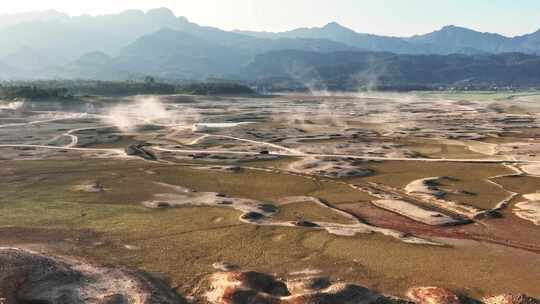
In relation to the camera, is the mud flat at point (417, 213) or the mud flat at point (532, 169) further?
the mud flat at point (532, 169)

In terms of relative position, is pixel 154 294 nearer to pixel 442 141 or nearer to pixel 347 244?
pixel 347 244

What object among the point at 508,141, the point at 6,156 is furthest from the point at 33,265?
the point at 508,141

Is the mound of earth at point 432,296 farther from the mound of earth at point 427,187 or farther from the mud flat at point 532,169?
the mud flat at point 532,169

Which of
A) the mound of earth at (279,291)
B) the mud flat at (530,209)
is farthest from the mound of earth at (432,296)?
the mud flat at (530,209)

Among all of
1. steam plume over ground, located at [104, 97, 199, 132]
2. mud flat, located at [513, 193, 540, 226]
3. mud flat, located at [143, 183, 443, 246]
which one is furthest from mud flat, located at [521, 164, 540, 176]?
steam plume over ground, located at [104, 97, 199, 132]

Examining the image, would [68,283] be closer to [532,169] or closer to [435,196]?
[435,196]

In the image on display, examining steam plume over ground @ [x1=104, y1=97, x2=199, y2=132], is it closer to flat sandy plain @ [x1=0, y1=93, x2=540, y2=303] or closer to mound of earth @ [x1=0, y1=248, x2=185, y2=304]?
flat sandy plain @ [x1=0, y1=93, x2=540, y2=303]
